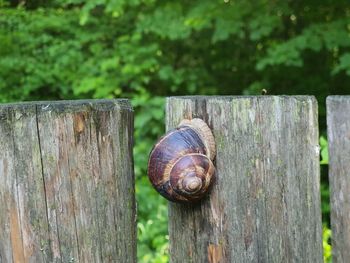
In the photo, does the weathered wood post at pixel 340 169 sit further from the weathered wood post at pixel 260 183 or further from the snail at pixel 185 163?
the snail at pixel 185 163

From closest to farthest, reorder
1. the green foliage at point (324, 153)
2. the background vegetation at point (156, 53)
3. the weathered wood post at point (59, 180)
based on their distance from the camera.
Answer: the weathered wood post at point (59, 180), the green foliage at point (324, 153), the background vegetation at point (156, 53)

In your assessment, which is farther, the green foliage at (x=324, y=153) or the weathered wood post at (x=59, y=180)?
the green foliage at (x=324, y=153)

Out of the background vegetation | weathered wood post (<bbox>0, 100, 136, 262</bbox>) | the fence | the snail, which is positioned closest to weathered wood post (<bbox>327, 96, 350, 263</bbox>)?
the fence

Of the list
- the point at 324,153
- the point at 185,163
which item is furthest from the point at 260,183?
the point at 324,153

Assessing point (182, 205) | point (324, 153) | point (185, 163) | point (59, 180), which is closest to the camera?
point (59, 180)

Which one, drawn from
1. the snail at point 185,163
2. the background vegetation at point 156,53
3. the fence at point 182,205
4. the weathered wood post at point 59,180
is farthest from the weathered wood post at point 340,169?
the background vegetation at point 156,53

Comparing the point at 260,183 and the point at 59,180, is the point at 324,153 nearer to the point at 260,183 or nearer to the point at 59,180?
the point at 260,183

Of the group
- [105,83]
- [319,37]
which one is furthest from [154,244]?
[319,37]
